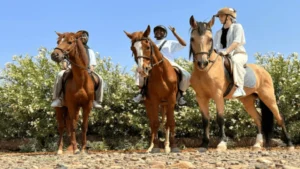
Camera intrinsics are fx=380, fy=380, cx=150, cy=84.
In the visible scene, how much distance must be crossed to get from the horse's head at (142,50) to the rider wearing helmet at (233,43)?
62.6 inches

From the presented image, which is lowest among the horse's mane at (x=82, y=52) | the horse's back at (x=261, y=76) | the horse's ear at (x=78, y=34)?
the horse's back at (x=261, y=76)

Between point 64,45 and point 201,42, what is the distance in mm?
3184

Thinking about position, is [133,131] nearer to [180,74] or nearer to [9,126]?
[9,126]

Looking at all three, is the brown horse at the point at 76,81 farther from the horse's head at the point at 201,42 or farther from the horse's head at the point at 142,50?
the horse's head at the point at 201,42

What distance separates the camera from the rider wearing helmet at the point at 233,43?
825 centimetres

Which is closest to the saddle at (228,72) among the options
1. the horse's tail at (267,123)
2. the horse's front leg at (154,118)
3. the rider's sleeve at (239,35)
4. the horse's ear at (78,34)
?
the rider's sleeve at (239,35)

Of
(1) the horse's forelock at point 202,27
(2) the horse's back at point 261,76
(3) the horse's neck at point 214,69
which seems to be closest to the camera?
(1) the horse's forelock at point 202,27

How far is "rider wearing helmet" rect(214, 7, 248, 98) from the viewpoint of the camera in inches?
325

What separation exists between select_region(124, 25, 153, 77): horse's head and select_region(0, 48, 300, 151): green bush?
23.6 ft

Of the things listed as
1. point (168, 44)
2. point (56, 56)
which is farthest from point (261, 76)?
point (56, 56)

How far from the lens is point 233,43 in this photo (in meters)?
8.30

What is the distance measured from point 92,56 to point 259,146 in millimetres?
4675

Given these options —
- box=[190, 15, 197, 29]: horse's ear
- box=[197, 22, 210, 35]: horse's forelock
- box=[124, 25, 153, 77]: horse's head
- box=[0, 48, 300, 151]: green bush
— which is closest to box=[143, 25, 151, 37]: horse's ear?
box=[124, 25, 153, 77]: horse's head

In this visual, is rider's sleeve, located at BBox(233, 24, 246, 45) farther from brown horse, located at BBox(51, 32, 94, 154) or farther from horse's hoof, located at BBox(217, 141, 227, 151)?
brown horse, located at BBox(51, 32, 94, 154)
